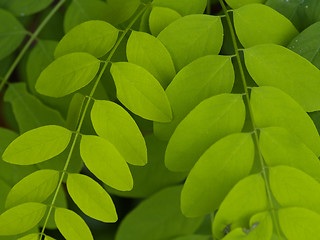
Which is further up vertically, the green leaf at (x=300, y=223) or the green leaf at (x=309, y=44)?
the green leaf at (x=309, y=44)

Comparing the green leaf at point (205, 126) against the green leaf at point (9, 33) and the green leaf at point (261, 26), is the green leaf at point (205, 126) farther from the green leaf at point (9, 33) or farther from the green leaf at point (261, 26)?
the green leaf at point (9, 33)

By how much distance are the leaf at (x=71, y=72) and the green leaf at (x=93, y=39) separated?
5cm

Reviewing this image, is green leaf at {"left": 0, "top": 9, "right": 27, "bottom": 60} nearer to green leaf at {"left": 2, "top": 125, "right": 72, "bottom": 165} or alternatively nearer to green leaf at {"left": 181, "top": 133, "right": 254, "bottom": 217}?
green leaf at {"left": 2, "top": 125, "right": 72, "bottom": 165}

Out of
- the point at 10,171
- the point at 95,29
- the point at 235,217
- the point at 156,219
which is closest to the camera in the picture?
the point at 235,217

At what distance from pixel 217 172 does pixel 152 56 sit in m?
0.21

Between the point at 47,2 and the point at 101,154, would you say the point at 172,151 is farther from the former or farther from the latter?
→ the point at 47,2

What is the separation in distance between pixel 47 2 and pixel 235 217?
2.29 feet

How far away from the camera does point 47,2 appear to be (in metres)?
1.11

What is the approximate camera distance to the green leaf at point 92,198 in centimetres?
69

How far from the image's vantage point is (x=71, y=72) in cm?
78

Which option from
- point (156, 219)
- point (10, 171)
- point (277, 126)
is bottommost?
point (156, 219)

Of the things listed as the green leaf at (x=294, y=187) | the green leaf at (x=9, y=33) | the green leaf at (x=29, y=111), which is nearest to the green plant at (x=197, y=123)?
the green leaf at (x=294, y=187)

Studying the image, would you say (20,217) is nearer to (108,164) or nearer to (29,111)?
(108,164)

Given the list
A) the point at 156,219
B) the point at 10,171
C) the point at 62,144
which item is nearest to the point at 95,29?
the point at 62,144
